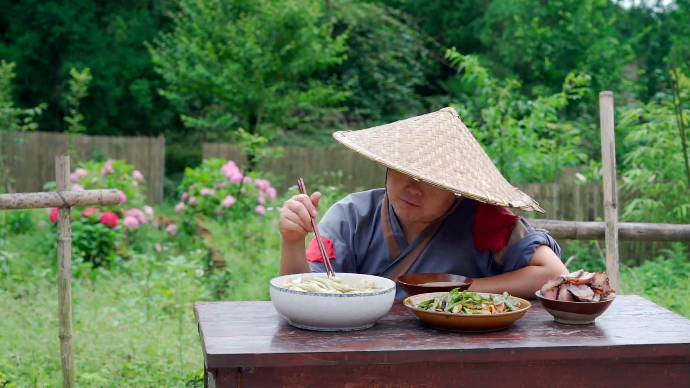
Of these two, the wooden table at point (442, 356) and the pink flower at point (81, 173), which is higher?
the pink flower at point (81, 173)

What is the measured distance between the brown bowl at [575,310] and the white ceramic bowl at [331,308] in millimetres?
450

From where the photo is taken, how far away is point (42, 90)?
16.2 metres

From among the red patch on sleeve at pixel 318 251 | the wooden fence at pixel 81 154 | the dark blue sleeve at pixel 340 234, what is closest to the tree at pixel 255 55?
the wooden fence at pixel 81 154

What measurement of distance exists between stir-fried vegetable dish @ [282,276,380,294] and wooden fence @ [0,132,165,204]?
11.5m

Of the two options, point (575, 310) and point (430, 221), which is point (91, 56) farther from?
point (575, 310)

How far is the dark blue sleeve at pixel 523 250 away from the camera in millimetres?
2324

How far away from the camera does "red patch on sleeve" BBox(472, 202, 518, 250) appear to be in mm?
2369

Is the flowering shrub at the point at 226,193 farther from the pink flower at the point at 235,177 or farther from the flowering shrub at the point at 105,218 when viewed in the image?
the flowering shrub at the point at 105,218

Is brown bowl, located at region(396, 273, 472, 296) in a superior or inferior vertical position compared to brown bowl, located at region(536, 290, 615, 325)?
superior

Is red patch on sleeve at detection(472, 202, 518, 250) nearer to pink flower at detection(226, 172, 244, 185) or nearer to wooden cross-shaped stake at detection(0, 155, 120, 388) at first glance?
wooden cross-shaped stake at detection(0, 155, 120, 388)

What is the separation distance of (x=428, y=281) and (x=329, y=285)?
17.2 inches

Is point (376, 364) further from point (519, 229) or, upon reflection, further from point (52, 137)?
point (52, 137)

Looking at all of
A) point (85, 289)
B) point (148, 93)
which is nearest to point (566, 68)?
point (148, 93)

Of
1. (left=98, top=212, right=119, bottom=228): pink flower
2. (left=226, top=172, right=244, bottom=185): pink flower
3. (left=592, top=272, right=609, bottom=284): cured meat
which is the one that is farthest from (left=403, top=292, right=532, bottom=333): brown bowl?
(left=226, top=172, right=244, bottom=185): pink flower
